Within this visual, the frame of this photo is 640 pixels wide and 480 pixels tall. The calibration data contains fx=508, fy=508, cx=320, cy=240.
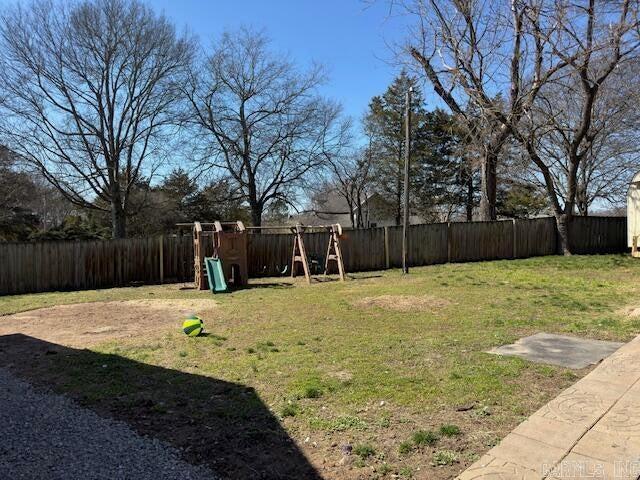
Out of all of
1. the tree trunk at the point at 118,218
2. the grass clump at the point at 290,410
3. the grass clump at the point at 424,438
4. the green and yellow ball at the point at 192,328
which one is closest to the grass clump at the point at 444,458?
the grass clump at the point at 424,438

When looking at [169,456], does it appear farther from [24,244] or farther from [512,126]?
[512,126]

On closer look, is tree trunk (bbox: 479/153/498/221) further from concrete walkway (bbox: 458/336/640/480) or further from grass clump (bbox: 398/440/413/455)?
grass clump (bbox: 398/440/413/455)

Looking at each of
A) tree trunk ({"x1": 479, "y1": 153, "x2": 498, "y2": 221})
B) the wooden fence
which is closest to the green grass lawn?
the wooden fence

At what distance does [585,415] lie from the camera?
3449 millimetres

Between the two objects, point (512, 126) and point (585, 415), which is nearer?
point (585, 415)

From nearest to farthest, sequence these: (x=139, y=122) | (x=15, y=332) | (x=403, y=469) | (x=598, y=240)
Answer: (x=403, y=469)
(x=15, y=332)
(x=598, y=240)
(x=139, y=122)

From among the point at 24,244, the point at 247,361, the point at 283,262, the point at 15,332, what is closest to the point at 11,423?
the point at 247,361

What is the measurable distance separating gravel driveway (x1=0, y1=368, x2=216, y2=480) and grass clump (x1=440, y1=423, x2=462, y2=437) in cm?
151

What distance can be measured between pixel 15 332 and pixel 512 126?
47.4 feet

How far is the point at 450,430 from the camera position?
3.34 meters

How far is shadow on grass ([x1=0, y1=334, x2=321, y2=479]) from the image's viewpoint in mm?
3076

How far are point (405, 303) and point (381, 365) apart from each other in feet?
13.2

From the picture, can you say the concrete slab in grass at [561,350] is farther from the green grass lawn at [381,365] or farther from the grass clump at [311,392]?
the grass clump at [311,392]

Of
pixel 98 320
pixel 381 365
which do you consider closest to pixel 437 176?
pixel 98 320
